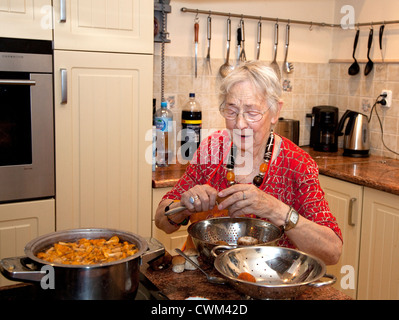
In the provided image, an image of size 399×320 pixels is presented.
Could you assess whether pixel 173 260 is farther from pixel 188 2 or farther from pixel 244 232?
pixel 188 2

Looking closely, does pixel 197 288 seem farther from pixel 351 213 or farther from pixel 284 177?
pixel 351 213

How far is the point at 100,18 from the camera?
236cm

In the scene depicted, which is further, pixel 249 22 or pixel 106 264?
pixel 249 22

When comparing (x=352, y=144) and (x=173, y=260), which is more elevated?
(x=352, y=144)

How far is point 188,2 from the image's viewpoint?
3004 millimetres

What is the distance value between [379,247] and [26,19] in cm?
201

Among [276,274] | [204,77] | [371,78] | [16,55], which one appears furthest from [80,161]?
[371,78]

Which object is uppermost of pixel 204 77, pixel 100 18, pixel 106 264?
pixel 100 18

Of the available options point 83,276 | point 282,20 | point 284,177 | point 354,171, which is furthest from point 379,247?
point 83,276

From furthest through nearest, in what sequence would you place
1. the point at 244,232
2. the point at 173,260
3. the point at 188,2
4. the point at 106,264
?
the point at 188,2 → the point at 244,232 → the point at 173,260 → the point at 106,264

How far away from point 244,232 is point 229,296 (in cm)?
36

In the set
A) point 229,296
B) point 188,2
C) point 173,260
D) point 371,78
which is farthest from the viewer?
point 371,78

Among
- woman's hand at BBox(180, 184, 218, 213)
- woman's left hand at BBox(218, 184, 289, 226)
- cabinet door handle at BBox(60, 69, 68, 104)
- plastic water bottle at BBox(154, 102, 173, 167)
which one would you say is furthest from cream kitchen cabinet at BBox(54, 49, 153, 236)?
woman's left hand at BBox(218, 184, 289, 226)

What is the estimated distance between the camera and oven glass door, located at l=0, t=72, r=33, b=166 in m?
2.26
